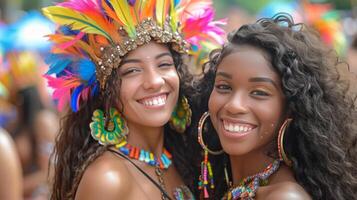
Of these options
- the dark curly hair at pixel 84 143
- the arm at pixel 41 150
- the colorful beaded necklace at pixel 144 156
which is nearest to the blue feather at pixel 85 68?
the dark curly hair at pixel 84 143

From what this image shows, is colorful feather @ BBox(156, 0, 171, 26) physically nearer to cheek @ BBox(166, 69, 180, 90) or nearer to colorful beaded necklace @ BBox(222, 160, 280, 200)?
cheek @ BBox(166, 69, 180, 90)

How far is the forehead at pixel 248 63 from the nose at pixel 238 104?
0.30 feet

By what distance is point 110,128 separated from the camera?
300 centimetres

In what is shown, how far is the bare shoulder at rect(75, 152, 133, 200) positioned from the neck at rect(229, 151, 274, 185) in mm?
482

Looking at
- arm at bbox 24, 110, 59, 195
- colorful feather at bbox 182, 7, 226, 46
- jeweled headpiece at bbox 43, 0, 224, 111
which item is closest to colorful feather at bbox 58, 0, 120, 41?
jeweled headpiece at bbox 43, 0, 224, 111

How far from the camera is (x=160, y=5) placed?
9.91 ft

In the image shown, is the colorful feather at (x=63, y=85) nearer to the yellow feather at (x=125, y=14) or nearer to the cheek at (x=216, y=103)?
the yellow feather at (x=125, y=14)

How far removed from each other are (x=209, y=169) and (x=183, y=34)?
0.70 meters

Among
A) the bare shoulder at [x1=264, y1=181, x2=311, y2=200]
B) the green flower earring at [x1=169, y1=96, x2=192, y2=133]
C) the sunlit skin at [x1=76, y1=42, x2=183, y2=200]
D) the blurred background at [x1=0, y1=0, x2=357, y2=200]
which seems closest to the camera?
the bare shoulder at [x1=264, y1=181, x2=311, y2=200]

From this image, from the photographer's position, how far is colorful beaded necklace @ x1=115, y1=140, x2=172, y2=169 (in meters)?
3.00

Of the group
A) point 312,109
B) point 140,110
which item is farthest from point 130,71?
point 312,109

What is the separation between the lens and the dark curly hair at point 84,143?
293cm

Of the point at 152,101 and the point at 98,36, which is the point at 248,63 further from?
the point at 98,36

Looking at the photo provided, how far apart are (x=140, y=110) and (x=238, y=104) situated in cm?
59
